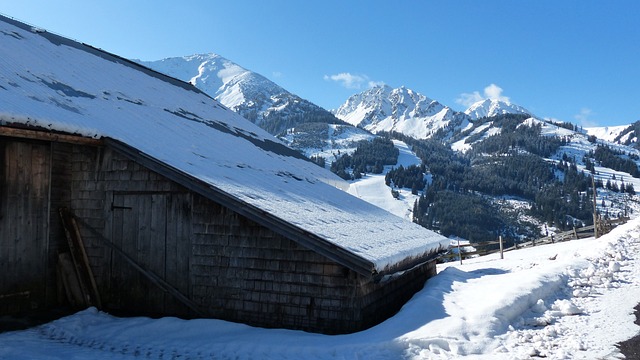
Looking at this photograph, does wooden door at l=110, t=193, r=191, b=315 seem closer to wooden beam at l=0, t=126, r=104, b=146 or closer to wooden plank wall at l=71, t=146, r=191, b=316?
wooden plank wall at l=71, t=146, r=191, b=316

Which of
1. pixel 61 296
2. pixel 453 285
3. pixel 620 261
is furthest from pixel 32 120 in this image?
pixel 620 261

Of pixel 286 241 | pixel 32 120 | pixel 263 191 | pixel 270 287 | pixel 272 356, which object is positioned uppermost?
pixel 32 120

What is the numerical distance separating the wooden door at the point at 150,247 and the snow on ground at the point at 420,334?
51cm

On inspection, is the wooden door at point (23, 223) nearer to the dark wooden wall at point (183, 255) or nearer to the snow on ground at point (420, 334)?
the dark wooden wall at point (183, 255)

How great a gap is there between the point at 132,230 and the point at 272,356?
464cm

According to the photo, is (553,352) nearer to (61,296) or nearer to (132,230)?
(132,230)

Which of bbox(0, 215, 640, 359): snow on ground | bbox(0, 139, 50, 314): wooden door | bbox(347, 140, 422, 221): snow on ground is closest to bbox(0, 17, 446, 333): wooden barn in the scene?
bbox(0, 139, 50, 314): wooden door

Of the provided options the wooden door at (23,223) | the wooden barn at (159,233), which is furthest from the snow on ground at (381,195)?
the wooden door at (23,223)

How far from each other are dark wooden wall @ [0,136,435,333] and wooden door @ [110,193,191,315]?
0.02 m

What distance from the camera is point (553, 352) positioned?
283 inches

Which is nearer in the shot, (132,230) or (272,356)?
(272,356)

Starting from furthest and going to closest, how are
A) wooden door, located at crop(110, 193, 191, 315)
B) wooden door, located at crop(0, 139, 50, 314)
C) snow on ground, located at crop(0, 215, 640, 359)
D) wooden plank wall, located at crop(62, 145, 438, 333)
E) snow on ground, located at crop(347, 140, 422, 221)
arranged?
1. snow on ground, located at crop(347, 140, 422, 221)
2. wooden door, located at crop(110, 193, 191, 315)
3. wooden door, located at crop(0, 139, 50, 314)
4. wooden plank wall, located at crop(62, 145, 438, 333)
5. snow on ground, located at crop(0, 215, 640, 359)

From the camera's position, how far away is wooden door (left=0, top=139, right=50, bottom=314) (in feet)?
30.8

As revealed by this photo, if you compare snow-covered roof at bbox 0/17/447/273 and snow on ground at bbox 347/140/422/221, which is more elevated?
Result: snow on ground at bbox 347/140/422/221
